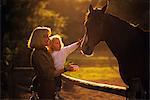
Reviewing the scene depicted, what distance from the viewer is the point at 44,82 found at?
17.9 ft

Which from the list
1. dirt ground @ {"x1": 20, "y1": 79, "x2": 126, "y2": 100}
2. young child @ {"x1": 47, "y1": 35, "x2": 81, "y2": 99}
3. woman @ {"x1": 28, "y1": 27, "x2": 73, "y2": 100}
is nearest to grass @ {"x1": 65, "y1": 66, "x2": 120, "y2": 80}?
dirt ground @ {"x1": 20, "y1": 79, "x2": 126, "y2": 100}

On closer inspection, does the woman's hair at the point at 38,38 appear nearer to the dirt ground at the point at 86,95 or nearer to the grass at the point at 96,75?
the dirt ground at the point at 86,95

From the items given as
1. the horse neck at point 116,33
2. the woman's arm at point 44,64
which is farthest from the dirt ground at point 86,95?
the woman's arm at point 44,64

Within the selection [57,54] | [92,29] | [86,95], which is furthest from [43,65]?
[86,95]

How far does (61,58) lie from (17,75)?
22.8 ft

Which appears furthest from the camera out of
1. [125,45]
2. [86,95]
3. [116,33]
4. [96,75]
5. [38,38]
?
[96,75]

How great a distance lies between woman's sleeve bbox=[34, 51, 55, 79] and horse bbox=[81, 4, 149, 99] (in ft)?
2.74

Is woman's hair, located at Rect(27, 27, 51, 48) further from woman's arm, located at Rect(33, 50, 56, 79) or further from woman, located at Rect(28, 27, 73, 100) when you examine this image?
woman's arm, located at Rect(33, 50, 56, 79)

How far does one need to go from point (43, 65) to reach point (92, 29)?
105 centimetres

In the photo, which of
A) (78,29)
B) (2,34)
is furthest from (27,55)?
(78,29)

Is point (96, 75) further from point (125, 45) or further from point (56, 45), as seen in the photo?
point (56, 45)

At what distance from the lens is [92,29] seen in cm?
607

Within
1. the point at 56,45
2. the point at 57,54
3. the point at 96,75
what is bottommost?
the point at 96,75

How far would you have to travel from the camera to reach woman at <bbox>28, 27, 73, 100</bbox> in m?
5.36
